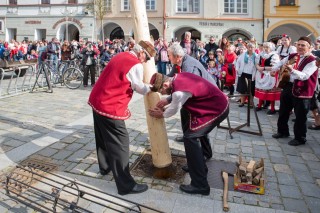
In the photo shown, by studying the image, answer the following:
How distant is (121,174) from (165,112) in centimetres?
93

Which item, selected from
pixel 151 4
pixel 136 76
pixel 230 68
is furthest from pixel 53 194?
pixel 151 4

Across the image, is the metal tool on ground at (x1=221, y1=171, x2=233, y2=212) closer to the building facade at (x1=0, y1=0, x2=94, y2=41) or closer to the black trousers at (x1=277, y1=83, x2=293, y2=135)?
the black trousers at (x1=277, y1=83, x2=293, y2=135)

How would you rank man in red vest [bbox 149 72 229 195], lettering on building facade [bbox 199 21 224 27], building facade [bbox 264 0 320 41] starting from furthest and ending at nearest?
lettering on building facade [bbox 199 21 224 27] < building facade [bbox 264 0 320 41] < man in red vest [bbox 149 72 229 195]

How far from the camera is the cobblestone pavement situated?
3.77m

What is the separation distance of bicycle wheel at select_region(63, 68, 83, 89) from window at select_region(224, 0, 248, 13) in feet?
54.7

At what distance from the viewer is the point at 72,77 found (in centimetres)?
1227

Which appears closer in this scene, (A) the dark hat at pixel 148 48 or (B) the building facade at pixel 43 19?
(A) the dark hat at pixel 148 48

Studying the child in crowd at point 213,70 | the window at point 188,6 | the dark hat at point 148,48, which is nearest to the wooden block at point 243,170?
the dark hat at point 148,48

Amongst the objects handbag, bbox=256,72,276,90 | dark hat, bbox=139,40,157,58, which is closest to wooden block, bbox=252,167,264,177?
dark hat, bbox=139,40,157,58

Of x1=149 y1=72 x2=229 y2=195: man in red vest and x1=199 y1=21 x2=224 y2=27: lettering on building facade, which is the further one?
x1=199 y1=21 x2=224 y2=27: lettering on building facade

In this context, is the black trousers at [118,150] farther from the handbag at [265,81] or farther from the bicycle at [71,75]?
the bicycle at [71,75]

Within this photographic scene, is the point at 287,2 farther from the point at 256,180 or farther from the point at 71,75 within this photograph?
the point at 256,180

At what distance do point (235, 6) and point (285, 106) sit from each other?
68.4 feet

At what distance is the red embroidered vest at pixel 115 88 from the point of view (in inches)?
149
